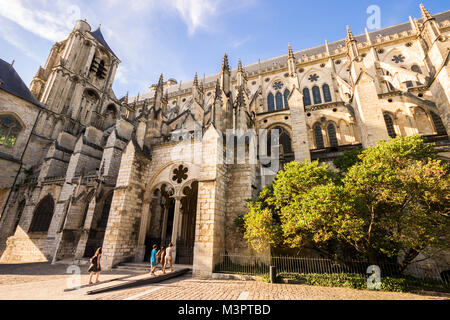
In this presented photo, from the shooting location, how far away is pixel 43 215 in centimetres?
1778

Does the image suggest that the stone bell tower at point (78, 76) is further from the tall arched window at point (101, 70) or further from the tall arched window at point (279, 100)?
the tall arched window at point (279, 100)

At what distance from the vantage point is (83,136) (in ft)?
63.0

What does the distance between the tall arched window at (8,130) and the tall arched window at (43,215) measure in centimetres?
754

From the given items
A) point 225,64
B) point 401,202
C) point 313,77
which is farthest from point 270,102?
point 401,202

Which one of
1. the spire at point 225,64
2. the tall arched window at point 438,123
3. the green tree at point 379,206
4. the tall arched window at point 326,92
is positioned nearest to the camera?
the green tree at point 379,206

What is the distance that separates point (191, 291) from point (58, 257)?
42.5 feet

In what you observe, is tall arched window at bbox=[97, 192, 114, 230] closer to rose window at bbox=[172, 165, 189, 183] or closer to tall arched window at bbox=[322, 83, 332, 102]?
rose window at bbox=[172, 165, 189, 183]

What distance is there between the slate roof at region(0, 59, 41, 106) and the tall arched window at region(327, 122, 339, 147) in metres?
30.3

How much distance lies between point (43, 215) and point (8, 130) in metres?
9.75

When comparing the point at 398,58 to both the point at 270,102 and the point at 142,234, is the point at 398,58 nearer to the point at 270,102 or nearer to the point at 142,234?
the point at 270,102

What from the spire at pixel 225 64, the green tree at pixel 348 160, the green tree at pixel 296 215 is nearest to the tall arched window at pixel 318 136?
the green tree at pixel 348 160

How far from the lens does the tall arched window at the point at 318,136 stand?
57.9 feet

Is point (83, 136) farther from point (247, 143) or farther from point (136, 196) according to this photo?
point (247, 143)

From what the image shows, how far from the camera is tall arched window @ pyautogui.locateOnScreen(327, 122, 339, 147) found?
17.3m
